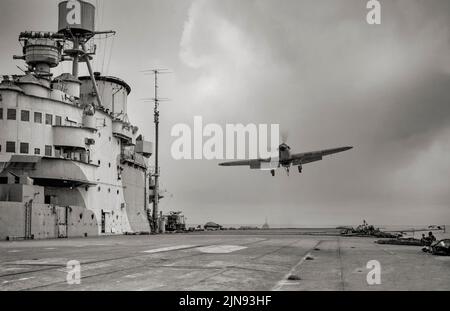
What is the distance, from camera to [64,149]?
59.5 metres

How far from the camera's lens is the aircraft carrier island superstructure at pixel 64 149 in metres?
50.1

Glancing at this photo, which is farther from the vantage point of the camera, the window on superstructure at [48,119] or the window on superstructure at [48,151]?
the window on superstructure at [48,119]

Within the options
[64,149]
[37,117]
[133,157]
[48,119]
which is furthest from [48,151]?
[133,157]

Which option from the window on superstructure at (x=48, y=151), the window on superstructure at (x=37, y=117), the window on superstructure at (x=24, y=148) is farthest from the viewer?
the window on superstructure at (x=48, y=151)

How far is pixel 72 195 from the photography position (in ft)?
206

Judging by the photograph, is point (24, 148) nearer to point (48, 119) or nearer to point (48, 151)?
point (48, 151)

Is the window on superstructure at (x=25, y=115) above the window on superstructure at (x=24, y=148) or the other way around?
above

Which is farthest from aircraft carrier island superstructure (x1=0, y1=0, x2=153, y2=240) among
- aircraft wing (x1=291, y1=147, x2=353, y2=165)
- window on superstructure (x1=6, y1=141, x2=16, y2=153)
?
aircraft wing (x1=291, y1=147, x2=353, y2=165)

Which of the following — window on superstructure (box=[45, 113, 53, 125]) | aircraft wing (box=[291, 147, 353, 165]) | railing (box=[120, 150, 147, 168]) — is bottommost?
aircraft wing (box=[291, 147, 353, 165])

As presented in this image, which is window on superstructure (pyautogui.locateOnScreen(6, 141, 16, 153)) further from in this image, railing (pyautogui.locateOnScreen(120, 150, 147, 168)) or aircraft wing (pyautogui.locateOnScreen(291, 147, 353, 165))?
aircraft wing (pyautogui.locateOnScreen(291, 147, 353, 165))

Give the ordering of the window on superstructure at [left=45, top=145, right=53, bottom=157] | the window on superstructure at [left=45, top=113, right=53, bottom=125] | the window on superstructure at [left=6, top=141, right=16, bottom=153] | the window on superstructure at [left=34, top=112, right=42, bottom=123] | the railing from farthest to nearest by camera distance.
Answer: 1. the railing
2. the window on superstructure at [left=45, top=113, right=53, bottom=125]
3. the window on superstructure at [left=45, top=145, right=53, bottom=157]
4. the window on superstructure at [left=34, top=112, right=42, bottom=123]
5. the window on superstructure at [left=6, top=141, right=16, bottom=153]

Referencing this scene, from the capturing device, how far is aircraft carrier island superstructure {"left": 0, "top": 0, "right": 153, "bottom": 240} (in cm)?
5006

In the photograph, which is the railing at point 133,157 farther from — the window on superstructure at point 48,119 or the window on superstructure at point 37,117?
the window on superstructure at point 37,117

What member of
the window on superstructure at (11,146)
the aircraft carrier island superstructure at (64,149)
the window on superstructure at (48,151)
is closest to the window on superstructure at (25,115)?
the aircraft carrier island superstructure at (64,149)
